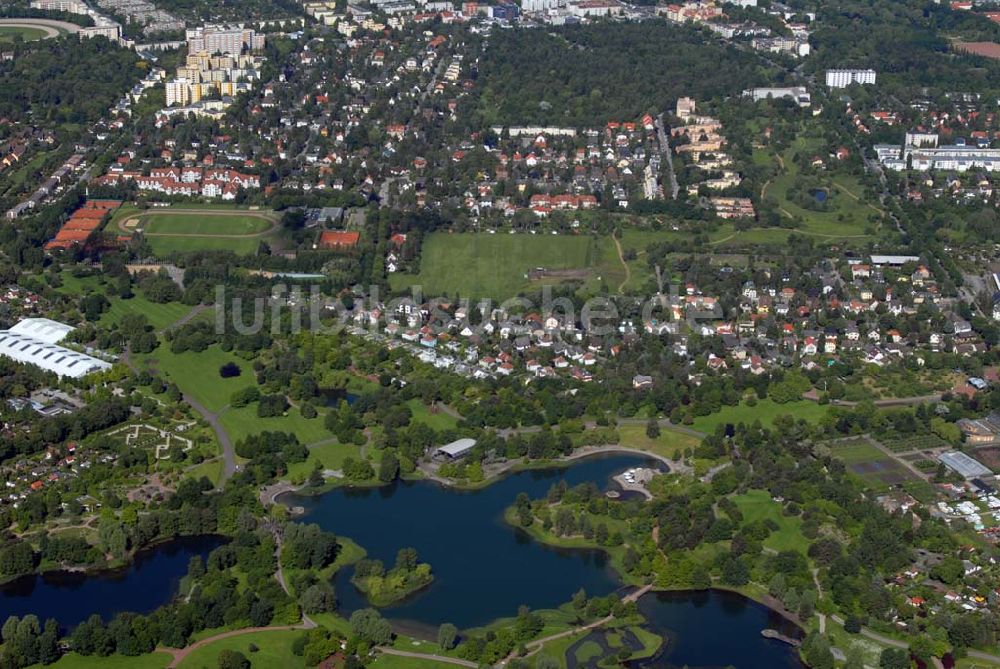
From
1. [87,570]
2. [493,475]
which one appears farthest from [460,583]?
[87,570]

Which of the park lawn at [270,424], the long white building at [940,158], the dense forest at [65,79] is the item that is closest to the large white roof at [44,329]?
the park lawn at [270,424]

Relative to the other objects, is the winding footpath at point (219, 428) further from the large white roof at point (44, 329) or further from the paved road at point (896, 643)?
the paved road at point (896, 643)

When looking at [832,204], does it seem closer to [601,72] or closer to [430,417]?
[601,72]

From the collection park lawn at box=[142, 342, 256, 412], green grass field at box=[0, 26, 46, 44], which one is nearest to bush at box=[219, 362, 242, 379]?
park lawn at box=[142, 342, 256, 412]

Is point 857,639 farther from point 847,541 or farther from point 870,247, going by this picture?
point 870,247

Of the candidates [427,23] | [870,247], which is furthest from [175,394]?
[427,23]

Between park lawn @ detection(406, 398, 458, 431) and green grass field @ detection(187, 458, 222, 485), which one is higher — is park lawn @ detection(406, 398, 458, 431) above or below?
above

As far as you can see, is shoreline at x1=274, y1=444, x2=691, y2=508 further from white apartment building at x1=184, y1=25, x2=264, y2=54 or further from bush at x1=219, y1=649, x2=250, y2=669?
white apartment building at x1=184, y1=25, x2=264, y2=54
